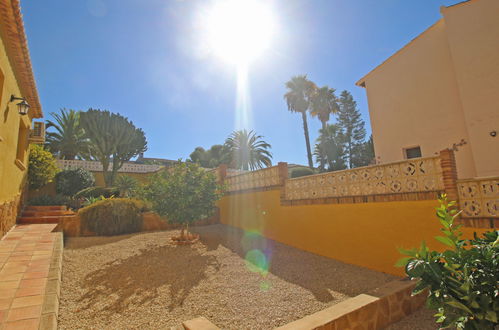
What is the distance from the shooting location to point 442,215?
5.57 feet

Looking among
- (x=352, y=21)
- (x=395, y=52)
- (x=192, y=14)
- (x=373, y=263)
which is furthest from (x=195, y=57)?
(x=395, y=52)

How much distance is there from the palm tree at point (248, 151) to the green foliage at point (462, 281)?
2391 cm

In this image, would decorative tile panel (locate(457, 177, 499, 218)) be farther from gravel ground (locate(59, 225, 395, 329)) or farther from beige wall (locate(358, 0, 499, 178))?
beige wall (locate(358, 0, 499, 178))

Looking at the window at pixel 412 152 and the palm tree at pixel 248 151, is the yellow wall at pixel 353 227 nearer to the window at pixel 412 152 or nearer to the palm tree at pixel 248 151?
the window at pixel 412 152

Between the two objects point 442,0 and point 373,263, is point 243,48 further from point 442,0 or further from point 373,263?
point 442,0

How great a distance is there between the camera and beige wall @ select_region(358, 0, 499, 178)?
783 centimetres

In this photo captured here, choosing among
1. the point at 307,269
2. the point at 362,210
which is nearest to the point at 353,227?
the point at 362,210

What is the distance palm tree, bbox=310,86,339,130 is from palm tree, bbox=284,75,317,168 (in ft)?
3.55

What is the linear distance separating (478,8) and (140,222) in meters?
13.5

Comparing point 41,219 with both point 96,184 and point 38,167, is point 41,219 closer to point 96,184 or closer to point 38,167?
point 38,167

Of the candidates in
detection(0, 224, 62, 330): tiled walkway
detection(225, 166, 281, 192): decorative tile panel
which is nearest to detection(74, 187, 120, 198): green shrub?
detection(225, 166, 281, 192): decorative tile panel

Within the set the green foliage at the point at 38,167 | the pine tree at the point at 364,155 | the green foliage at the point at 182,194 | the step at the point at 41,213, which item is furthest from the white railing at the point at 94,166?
the pine tree at the point at 364,155

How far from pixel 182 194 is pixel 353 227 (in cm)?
438

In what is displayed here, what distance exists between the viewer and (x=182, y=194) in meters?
6.65
